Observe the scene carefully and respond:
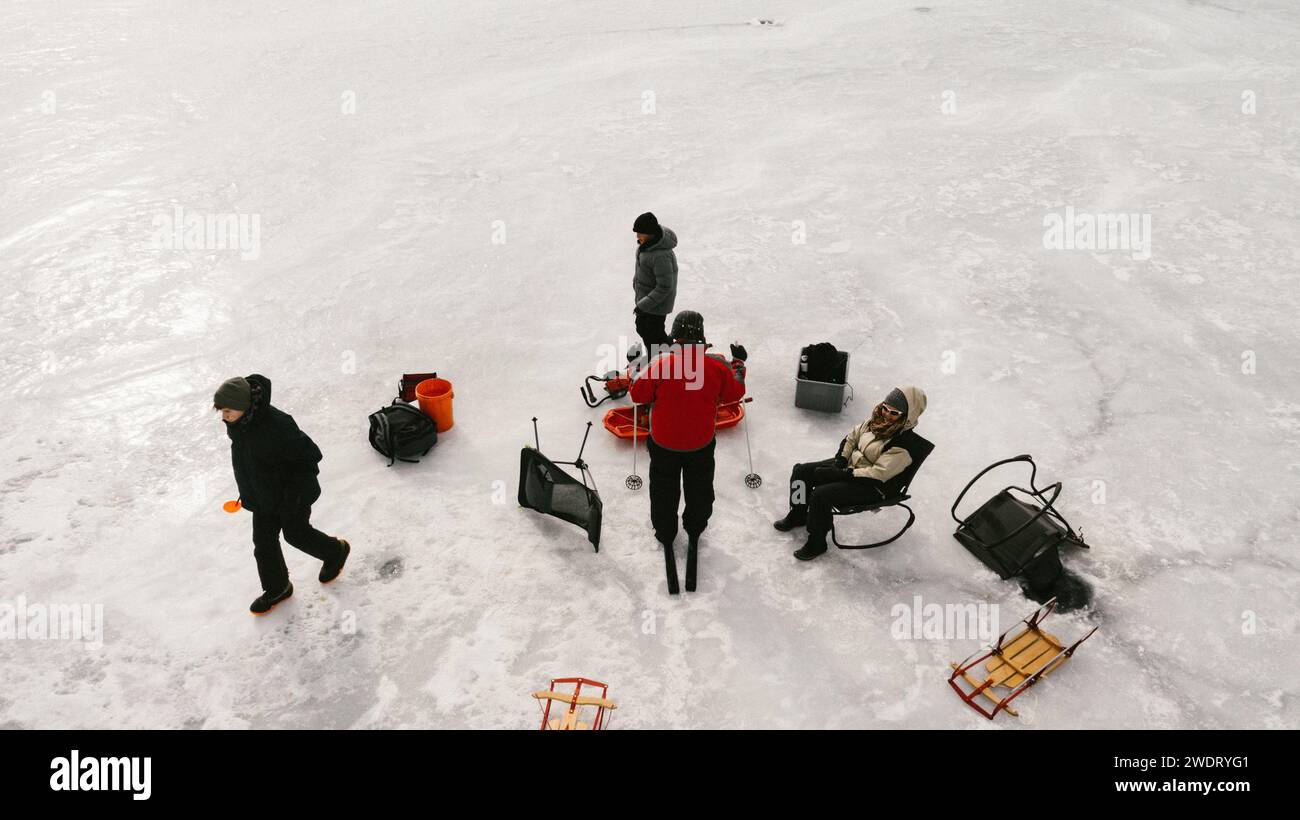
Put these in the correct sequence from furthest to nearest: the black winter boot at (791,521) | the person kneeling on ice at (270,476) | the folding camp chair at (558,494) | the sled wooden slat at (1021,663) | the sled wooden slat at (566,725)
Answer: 1. the black winter boot at (791,521)
2. the folding camp chair at (558,494)
3. the sled wooden slat at (1021,663)
4. the person kneeling on ice at (270,476)
5. the sled wooden slat at (566,725)

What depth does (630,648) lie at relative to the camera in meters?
4.76

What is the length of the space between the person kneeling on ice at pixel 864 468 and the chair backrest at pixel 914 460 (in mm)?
29

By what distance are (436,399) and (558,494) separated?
1.63 meters

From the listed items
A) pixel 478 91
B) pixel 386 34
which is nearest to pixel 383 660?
pixel 478 91

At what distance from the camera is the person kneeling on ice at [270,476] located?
4.29 metres

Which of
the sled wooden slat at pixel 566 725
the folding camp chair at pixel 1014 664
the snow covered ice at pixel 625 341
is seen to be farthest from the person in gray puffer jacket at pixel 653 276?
the folding camp chair at pixel 1014 664

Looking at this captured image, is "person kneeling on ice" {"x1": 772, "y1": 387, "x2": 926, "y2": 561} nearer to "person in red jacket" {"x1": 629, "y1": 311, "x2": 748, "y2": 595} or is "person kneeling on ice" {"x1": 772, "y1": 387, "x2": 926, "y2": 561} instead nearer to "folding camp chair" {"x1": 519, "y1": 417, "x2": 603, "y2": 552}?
"person in red jacket" {"x1": 629, "y1": 311, "x2": 748, "y2": 595}

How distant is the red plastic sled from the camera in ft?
21.3

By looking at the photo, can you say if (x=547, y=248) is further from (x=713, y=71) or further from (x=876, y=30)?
(x=876, y=30)

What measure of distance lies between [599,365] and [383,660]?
3.71 m

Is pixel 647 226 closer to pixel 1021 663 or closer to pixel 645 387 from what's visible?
pixel 645 387

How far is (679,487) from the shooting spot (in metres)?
5.21

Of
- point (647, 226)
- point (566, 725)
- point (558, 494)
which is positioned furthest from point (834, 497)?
point (647, 226)

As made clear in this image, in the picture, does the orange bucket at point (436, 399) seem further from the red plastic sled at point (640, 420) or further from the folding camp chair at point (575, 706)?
the folding camp chair at point (575, 706)
